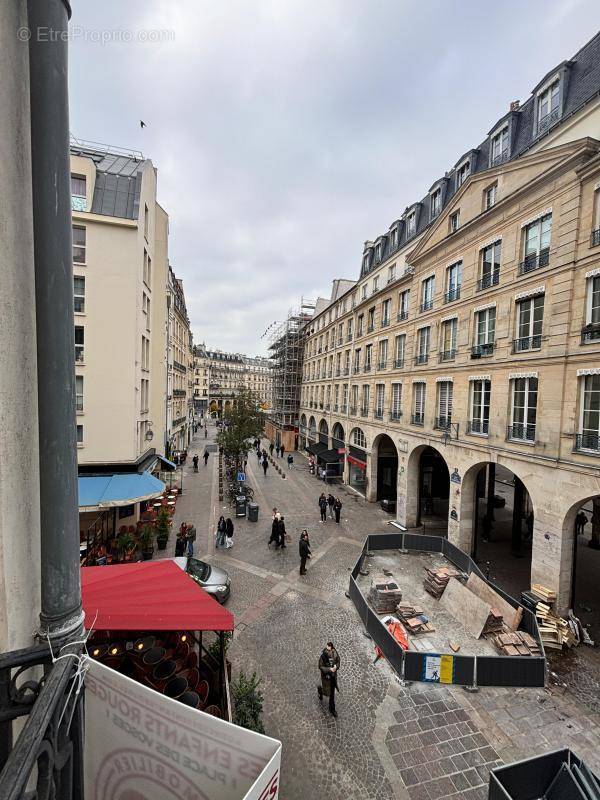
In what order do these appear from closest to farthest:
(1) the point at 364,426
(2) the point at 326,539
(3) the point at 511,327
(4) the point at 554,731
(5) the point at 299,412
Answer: (4) the point at 554,731
(3) the point at 511,327
(2) the point at 326,539
(1) the point at 364,426
(5) the point at 299,412

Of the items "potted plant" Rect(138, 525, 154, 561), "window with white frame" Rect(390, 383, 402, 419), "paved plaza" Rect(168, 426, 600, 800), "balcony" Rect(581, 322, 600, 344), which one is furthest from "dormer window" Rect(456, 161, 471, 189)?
"potted plant" Rect(138, 525, 154, 561)

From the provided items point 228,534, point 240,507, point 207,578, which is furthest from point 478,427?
point 240,507

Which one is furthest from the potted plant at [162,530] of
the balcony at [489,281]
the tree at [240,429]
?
the balcony at [489,281]

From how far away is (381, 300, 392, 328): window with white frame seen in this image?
24.3m

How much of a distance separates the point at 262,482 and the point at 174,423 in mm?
10539

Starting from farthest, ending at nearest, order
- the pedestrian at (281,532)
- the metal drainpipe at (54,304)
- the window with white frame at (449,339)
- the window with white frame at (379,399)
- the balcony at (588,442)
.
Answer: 1. the window with white frame at (379,399)
2. the window with white frame at (449,339)
3. the pedestrian at (281,532)
4. the balcony at (588,442)
5. the metal drainpipe at (54,304)

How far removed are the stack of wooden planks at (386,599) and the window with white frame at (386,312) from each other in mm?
16910

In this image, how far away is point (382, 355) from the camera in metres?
25.4

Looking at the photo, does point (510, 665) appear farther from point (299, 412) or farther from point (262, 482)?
point (299, 412)

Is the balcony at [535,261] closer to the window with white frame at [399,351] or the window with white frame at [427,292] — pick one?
the window with white frame at [427,292]

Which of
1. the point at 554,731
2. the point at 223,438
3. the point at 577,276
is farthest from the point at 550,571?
the point at 223,438

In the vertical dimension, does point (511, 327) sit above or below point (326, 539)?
above

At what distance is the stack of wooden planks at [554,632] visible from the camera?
10.5m

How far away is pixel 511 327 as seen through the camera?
14.2 meters
